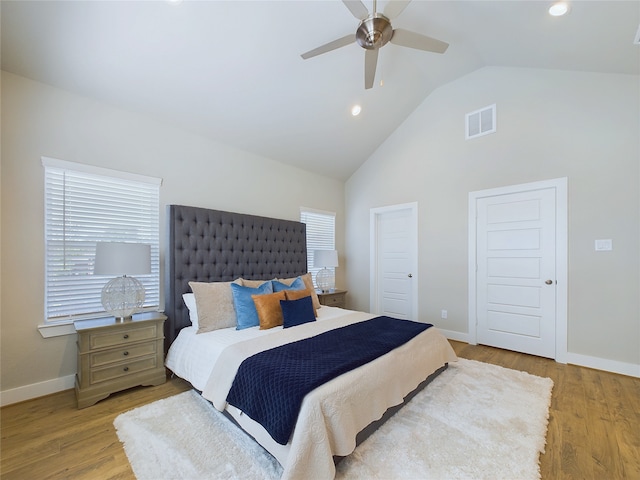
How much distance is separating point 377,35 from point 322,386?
2574 millimetres

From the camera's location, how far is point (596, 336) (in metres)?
3.07

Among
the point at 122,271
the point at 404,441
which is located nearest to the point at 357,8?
the point at 122,271

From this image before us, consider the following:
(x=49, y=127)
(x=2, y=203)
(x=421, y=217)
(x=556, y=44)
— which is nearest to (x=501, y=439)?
(x=421, y=217)

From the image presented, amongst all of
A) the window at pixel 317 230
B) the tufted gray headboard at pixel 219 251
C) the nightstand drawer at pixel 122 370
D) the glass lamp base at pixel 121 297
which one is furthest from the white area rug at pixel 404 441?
the window at pixel 317 230

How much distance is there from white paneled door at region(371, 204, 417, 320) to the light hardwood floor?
220cm

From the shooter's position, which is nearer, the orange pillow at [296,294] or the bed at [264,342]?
the bed at [264,342]

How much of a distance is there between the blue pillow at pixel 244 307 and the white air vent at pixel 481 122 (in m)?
3.70

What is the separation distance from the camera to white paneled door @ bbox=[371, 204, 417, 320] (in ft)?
15.1

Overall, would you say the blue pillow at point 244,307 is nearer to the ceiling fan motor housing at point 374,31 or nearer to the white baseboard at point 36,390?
the white baseboard at point 36,390

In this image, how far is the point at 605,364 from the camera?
301 cm

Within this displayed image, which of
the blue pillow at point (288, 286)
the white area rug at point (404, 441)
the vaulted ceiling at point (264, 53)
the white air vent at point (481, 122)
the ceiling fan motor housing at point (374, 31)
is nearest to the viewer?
the white area rug at point (404, 441)

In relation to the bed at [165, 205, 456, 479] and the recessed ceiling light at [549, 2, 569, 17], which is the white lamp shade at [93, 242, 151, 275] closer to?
the bed at [165, 205, 456, 479]

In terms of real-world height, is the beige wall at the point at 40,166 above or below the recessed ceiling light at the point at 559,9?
below

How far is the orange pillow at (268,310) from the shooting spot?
108 inches
